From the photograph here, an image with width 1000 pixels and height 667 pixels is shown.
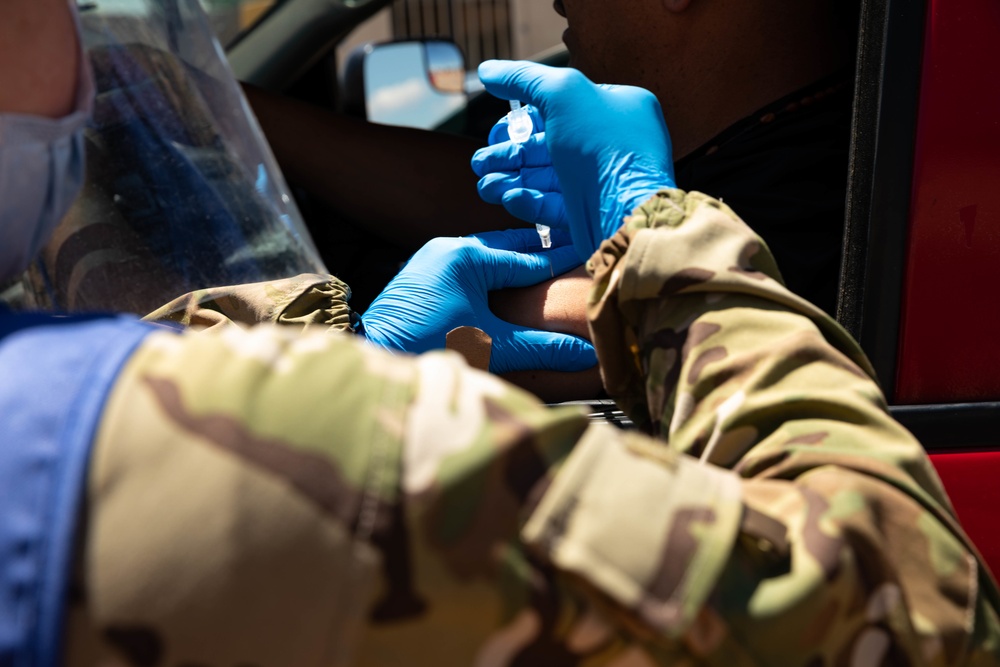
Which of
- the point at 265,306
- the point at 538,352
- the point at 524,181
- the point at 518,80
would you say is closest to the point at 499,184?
the point at 524,181

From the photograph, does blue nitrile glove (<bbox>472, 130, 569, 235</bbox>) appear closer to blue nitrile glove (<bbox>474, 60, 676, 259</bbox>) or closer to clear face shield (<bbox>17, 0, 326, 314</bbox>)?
blue nitrile glove (<bbox>474, 60, 676, 259</bbox>)

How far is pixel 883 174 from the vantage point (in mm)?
1213

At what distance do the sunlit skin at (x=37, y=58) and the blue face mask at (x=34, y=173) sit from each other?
0.04 feet

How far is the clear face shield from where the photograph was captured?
1448 millimetres

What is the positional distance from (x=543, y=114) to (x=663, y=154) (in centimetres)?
21

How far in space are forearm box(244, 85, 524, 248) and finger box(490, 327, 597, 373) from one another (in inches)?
26.0

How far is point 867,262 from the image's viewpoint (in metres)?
1.23

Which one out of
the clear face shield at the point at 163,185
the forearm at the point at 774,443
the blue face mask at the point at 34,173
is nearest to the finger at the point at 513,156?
the clear face shield at the point at 163,185

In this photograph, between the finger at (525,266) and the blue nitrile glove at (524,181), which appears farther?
the finger at (525,266)

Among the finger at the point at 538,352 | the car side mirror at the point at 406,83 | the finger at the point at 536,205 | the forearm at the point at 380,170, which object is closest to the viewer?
the finger at the point at 536,205

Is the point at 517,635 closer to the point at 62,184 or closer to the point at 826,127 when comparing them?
the point at 62,184

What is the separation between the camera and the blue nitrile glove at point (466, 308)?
1609 mm

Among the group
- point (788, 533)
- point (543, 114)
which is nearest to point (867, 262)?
point (543, 114)

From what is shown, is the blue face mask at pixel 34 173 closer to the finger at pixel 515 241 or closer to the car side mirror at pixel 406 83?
the finger at pixel 515 241
